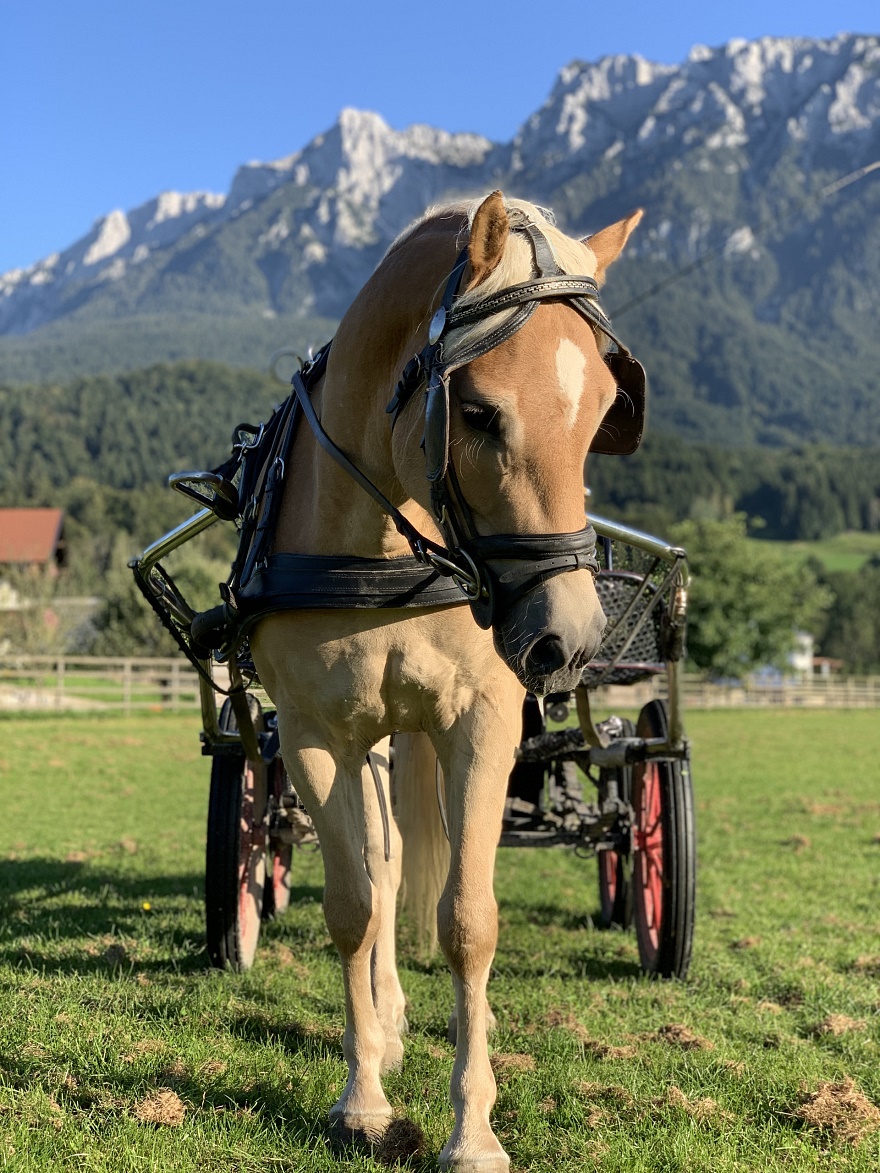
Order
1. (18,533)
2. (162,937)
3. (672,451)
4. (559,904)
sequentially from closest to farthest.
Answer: (162,937)
(559,904)
(18,533)
(672,451)

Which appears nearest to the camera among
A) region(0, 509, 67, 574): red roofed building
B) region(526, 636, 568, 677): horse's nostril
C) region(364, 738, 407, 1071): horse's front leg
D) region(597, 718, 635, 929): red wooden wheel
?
region(526, 636, 568, 677): horse's nostril

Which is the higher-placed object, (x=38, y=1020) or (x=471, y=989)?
(x=471, y=989)

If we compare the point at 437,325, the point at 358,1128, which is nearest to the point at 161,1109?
the point at 358,1128

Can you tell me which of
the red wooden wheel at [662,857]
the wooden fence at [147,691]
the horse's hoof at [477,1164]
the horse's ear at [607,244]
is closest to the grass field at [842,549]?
the wooden fence at [147,691]

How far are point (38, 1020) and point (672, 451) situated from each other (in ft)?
520

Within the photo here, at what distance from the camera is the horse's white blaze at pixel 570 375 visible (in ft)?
7.69

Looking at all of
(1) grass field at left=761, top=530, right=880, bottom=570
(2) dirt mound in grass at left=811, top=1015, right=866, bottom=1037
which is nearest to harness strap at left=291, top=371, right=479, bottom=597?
(2) dirt mound in grass at left=811, top=1015, right=866, bottom=1037

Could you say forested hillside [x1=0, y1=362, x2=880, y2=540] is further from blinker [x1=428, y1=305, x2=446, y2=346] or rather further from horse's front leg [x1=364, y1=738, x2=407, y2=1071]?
blinker [x1=428, y1=305, x2=446, y2=346]

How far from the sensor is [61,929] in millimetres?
5047

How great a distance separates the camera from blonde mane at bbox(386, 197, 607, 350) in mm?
2385

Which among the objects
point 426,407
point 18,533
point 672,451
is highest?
point 672,451

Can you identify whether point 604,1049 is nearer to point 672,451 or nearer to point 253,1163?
point 253,1163

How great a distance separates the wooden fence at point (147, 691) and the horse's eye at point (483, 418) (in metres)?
2.77

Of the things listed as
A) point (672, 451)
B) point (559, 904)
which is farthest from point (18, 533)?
point (672, 451)
